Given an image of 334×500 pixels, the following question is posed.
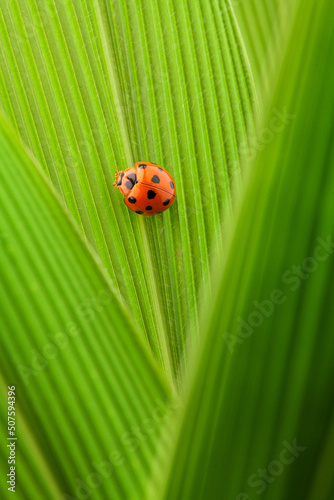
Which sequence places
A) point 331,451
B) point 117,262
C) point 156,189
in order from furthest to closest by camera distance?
point 156,189
point 117,262
point 331,451

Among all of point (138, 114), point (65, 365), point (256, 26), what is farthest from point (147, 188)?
point (65, 365)

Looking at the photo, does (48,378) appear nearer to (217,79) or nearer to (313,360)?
(313,360)

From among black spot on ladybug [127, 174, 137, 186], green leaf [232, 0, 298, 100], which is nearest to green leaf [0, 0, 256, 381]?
green leaf [232, 0, 298, 100]

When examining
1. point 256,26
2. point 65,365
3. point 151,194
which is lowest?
point 65,365

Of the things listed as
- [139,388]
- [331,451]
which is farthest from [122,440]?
[331,451]

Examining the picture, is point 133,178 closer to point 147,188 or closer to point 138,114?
point 147,188

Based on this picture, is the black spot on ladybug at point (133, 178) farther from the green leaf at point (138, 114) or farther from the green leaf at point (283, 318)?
the green leaf at point (283, 318)
